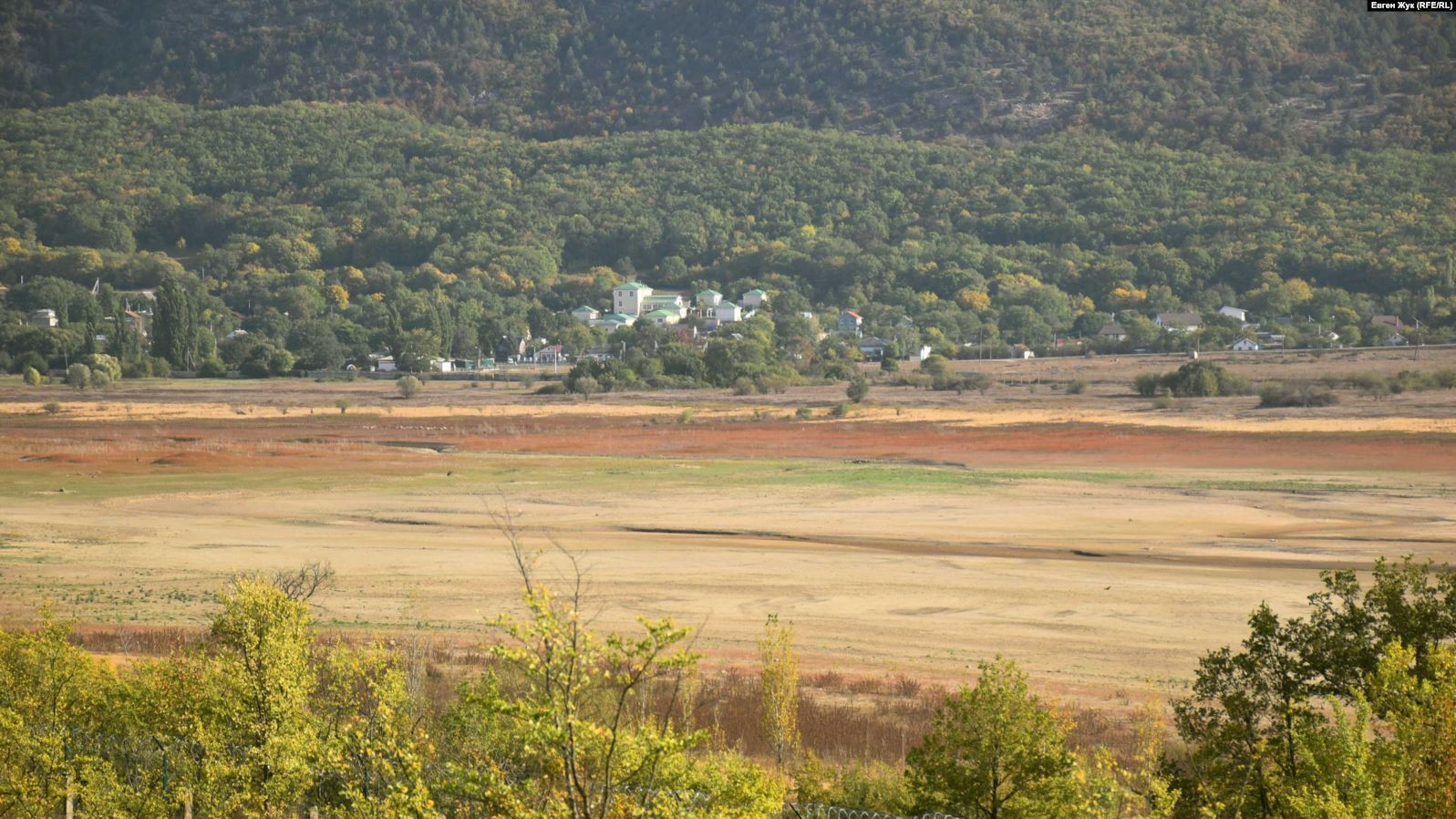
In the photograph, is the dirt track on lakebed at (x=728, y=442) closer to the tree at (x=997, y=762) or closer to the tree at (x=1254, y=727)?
the tree at (x=1254, y=727)

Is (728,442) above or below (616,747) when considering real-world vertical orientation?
below

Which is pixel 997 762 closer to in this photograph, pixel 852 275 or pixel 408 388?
pixel 408 388

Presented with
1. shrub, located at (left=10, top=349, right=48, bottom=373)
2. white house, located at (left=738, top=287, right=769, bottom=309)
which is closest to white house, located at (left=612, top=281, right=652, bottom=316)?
white house, located at (left=738, top=287, right=769, bottom=309)

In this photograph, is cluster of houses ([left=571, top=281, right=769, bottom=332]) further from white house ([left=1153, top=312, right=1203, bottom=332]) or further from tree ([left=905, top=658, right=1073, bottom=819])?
tree ([left=905, top=658, right=1073, bottom=819])

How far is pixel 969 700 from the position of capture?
12938 millimetres

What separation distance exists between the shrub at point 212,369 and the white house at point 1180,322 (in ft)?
255

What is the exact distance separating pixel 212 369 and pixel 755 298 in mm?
62587

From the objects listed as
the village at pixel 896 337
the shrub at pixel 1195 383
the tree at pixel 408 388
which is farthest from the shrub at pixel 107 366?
the shrub at pixel 1195 383

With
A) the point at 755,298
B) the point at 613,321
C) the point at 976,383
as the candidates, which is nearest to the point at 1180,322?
the point at 755,298

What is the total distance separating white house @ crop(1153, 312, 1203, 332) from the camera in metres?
134

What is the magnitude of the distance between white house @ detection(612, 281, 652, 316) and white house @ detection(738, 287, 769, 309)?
11.0 meters

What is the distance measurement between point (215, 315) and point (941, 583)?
133m

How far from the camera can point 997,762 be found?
12766 mm

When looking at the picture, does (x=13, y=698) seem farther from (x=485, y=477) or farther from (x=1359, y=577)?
(x=485, y=477)
